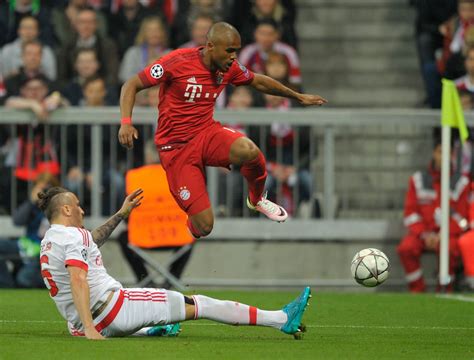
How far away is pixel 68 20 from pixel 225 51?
25.6 feet

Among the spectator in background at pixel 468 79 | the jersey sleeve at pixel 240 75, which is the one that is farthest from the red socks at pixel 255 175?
the spectator in background at pixel 468 79

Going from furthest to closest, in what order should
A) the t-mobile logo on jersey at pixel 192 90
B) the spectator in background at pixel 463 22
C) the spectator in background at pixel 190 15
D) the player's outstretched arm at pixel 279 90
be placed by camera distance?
the spectator in background at pixel 190 15, the spectator in background at pixel 463 22, the player's outstretched arm at pixel 279 90, the t-mobile logo on jersey at pixel 192 90

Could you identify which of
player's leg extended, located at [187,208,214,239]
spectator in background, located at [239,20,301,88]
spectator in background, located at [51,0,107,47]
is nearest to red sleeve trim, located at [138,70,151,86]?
player's leg extended, located at [187,208,214,239]

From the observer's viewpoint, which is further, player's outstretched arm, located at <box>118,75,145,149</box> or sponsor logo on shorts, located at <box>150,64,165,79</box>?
sponsor logo on shorts, located at <box>150,64,165,79</box>

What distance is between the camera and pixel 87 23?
1808 centimetres

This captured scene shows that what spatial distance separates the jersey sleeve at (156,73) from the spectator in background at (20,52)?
620 centimetres

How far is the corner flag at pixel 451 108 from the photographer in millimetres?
16016

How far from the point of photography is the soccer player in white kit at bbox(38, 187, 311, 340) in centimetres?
976

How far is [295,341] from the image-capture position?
10.3m

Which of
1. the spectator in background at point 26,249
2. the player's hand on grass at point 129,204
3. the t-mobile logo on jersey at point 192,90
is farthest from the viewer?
the spectator in background at point 26,249

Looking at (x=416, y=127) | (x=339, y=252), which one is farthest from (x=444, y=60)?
(x=339, y=252)

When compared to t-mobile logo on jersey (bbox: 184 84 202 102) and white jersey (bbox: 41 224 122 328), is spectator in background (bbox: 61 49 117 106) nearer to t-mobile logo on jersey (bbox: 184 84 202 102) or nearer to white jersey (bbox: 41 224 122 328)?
t-mobile logo on jersey (bbox: 184 84 202 102)

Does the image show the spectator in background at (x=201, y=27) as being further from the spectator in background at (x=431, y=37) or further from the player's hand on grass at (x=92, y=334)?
the player's hand on grass at (x=92, y=334)

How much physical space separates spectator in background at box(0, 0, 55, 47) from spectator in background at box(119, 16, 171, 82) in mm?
1086
